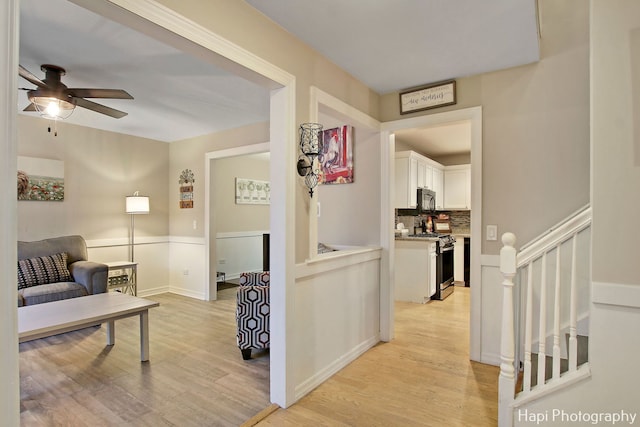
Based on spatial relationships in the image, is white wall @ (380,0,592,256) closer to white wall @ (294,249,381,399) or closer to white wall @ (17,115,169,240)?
white wall @ (294,249,381,399)

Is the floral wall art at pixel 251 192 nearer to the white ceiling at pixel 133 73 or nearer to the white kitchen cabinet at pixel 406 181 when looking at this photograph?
the white ceiling at pixel 133 73

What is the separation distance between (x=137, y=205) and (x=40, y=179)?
1.12m

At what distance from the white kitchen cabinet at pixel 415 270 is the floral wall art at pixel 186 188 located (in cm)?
328

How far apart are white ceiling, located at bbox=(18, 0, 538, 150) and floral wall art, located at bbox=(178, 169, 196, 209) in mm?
1775

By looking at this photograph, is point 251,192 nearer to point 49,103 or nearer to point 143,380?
point 49,103

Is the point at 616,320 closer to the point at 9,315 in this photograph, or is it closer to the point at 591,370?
the point at 591,370

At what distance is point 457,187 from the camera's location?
6.49 m

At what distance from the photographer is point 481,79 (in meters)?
2.85

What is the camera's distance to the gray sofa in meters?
3.49

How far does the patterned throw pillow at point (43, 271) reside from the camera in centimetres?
358

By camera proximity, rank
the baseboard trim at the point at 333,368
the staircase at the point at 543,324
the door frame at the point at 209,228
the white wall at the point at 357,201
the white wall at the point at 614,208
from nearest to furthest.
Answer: the white wall at the point at 614,208, the staircase at the point at 543,324, the baseboard trim at the point at 333,368, the white wall at the point at 357,201, the door frame at the point at 209,228

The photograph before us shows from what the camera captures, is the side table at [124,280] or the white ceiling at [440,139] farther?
the white ceiling at [440,139]

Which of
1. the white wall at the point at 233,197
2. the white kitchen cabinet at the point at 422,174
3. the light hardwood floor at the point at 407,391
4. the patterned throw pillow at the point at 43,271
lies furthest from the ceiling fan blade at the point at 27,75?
the white kitchen cabinet at the point at 422,174

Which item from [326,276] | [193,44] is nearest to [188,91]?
[193,44]
